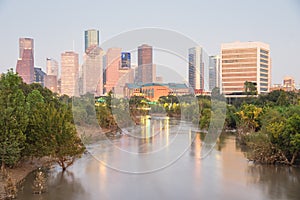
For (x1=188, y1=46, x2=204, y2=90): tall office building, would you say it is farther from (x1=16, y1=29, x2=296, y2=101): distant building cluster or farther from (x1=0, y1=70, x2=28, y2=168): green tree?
(x1=0, y1=70, x2=28, y2=168): green tree

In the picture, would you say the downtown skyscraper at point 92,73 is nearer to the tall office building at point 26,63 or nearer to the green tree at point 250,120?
the green tree at point 250,120

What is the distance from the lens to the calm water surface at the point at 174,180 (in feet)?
26.4

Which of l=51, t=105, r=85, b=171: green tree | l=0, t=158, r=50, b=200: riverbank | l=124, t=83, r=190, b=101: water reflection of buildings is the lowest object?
l=0, t=158, r=50, b=200: riverbank

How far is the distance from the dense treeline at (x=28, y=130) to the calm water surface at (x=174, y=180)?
2.21ft

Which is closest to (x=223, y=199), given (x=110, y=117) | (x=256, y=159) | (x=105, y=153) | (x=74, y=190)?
(x=74, y=190)

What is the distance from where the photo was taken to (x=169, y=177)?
31.7 ft

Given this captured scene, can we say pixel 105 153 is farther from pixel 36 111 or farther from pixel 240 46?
pixel 240 46

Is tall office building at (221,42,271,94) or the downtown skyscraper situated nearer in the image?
the downtown skyscraper

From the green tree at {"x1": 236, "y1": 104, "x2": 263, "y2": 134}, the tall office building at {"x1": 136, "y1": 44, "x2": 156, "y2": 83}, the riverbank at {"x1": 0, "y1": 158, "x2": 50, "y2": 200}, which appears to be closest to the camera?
the riverbank at {"x1": 0, "y1": 158, "x2": 50, "y2": 200}

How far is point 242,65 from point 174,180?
3655cm

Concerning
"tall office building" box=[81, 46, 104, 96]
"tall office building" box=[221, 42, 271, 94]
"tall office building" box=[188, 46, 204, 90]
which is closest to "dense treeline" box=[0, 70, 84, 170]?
"tall office building" box=[81, 46, 104, 96]

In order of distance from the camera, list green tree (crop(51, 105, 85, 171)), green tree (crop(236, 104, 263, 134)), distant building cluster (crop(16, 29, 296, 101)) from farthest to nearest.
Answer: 1. green tree (crop(236, 104, 263, 134))
2. distant building cluster (crop(16, 29, 296, 101))
3. green tree (crop(51, 105, 85, 171))

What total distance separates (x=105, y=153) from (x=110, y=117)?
677 cm

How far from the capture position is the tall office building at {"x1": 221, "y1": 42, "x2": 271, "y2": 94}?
43.4 metres
